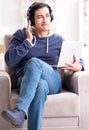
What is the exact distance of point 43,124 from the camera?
1.77 metres

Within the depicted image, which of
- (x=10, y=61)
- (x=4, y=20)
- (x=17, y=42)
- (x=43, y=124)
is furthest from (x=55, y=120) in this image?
(x=4, y=20)

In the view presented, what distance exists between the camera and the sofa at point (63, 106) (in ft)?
5.77

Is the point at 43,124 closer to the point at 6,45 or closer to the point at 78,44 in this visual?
the point at 78,44

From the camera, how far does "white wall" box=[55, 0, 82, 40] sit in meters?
2.81

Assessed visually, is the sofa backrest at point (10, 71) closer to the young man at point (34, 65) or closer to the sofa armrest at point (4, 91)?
the young man at point (34, 65)

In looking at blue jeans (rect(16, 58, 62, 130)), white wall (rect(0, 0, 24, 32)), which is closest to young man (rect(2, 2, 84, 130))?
blue jeans (rect(16, 58, 62, 130))

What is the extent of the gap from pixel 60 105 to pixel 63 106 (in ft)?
0.07

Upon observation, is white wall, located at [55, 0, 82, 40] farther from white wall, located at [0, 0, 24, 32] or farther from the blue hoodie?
the blue hoodie

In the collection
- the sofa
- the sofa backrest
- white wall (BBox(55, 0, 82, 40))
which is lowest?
the sofa

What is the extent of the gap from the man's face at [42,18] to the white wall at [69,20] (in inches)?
30.3

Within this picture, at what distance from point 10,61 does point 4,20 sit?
3.11 ft

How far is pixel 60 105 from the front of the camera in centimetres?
176

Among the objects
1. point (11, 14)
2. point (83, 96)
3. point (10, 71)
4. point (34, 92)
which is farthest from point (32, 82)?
point (11, 14)

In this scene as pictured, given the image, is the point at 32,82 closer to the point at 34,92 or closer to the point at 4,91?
the point at 34,92
